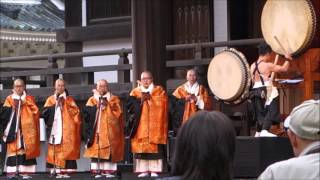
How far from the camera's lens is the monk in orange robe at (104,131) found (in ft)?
35.1

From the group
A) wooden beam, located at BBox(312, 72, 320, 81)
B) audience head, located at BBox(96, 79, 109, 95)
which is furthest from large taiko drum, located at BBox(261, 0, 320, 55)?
audience head, located at BBox(96, 79, 109, 95)

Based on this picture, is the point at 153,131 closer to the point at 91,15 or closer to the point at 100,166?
the point at 100,166

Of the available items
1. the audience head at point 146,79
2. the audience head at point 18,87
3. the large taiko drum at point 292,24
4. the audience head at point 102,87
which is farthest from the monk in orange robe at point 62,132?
the large taiko drum at point 292,24

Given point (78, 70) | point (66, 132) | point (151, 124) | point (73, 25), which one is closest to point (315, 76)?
point (151, 124)

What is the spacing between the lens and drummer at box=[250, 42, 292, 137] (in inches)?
314

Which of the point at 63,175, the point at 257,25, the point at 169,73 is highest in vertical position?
the point at 257,25

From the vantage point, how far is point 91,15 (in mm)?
13336

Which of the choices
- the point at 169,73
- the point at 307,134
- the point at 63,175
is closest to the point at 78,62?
the point at 169,73

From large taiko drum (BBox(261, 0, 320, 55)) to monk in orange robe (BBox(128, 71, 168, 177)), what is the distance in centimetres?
244

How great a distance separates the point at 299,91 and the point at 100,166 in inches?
152

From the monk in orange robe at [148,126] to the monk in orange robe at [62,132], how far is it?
1.29m

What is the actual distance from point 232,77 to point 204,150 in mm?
5687

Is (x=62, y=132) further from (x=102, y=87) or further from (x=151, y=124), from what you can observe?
(x=151, y=124)

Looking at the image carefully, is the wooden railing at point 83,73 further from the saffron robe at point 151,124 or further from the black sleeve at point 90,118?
the saffron robe at point 151,124
